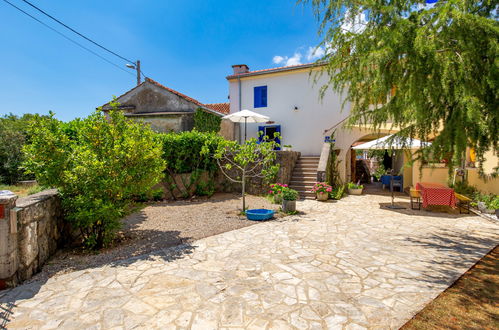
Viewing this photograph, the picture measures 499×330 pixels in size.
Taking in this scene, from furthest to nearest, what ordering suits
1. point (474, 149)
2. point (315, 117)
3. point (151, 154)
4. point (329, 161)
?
point (315, 117), point (329, 161), point (151, 154), point (474, 149)

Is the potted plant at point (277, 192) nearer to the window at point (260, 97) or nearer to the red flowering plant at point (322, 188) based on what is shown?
the red flowering plant at point (322, 188)

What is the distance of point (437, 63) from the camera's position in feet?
9.21

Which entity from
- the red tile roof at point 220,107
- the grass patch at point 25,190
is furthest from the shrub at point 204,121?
the grass patch at point 25,190

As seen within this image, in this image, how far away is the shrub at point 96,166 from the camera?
4305 mm

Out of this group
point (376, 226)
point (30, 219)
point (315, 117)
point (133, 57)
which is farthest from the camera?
point (133, 57)

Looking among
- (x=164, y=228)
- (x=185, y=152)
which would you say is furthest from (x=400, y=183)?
(x=164, y=228)

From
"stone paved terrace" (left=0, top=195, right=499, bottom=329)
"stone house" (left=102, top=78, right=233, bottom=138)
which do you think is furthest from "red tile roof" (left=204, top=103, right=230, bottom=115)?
"stone paved terrace" (left=0, top=195, right=499, bottom=329)

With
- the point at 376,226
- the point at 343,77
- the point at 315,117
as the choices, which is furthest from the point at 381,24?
the point at 315,117

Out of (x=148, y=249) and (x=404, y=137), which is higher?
(x=404, y=137)

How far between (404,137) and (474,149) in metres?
1.00

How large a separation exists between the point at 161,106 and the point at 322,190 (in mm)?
10757

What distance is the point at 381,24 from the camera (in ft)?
11.0

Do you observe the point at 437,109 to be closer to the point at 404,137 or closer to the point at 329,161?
the point at 404,137

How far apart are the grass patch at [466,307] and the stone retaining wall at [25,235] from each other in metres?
4.78
